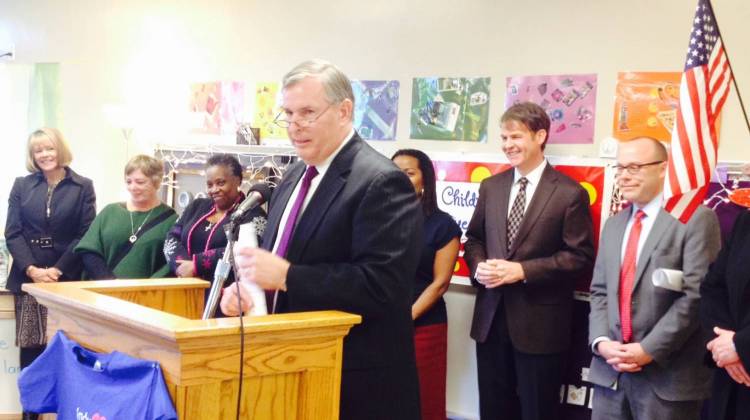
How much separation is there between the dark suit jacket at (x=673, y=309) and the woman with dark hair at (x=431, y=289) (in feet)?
3.06

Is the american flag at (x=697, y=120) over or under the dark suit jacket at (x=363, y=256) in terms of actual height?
over

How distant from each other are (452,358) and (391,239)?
7.50 feet

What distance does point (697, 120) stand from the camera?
8.96 ft

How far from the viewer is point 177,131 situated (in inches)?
211

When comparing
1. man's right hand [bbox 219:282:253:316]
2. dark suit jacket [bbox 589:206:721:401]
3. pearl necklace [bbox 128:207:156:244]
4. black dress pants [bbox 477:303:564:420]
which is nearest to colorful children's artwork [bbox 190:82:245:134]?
pearl necklace [bbox 128:207:156:244]

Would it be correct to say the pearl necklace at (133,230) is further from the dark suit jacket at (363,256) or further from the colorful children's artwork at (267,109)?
the dark suit jacket at (363,256)

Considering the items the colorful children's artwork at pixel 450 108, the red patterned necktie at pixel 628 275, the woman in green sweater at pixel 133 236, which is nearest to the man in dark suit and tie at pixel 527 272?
the red patterned necktie at pixel 628 275

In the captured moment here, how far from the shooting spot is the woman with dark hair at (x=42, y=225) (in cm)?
439

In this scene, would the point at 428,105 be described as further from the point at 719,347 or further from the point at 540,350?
the point at 719,347

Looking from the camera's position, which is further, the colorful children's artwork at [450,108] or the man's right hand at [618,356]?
the colorful children's artwork at [450,108]

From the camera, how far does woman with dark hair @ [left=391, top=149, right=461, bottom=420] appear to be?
12.4 ft

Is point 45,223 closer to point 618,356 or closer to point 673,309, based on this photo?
point 618,356

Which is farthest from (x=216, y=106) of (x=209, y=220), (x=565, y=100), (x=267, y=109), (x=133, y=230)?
(x=565, y=100)

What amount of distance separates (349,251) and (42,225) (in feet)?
9.95
